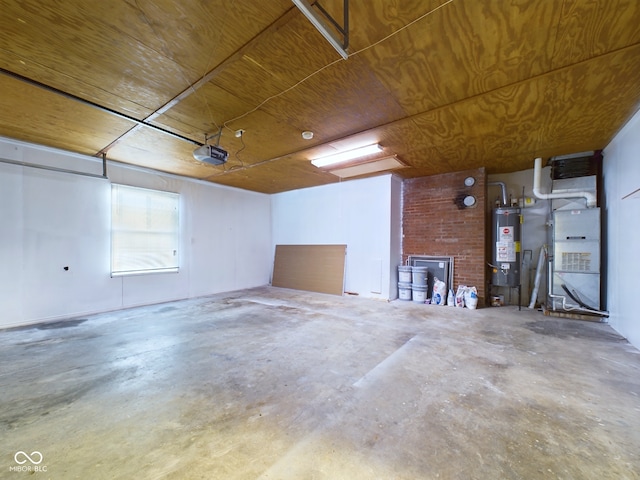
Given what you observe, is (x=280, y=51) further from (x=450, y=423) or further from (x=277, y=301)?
(x=277, y=301)

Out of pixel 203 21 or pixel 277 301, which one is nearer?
pixel 203 21

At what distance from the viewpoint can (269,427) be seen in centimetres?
176

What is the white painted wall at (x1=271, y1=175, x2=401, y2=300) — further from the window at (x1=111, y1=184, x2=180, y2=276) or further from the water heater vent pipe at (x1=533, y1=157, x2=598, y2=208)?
the window at (x1=111, y1=184, x2=180, y2=276)

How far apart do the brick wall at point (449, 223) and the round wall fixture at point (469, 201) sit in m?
0.08

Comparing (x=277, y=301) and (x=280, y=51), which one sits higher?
(x=280, y=51)

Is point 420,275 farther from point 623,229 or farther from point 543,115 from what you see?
point 543,115

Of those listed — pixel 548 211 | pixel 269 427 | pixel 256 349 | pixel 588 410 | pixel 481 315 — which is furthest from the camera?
pixel 548 211

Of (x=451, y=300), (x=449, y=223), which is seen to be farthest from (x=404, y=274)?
(x=449, y=223)

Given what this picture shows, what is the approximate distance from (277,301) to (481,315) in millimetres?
4062

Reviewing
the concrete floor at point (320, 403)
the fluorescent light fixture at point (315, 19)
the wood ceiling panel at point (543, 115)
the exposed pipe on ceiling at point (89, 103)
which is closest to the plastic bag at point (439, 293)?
the concrete floor at point (320, 403)

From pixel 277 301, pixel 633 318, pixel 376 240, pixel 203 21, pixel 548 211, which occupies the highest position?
pixel 203 21

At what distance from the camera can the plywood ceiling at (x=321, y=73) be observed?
1.78 metres

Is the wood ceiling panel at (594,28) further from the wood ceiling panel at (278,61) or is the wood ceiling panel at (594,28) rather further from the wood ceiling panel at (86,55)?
the wood ceiling panel at (86,55)

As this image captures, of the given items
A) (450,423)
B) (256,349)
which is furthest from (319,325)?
(450,423)
